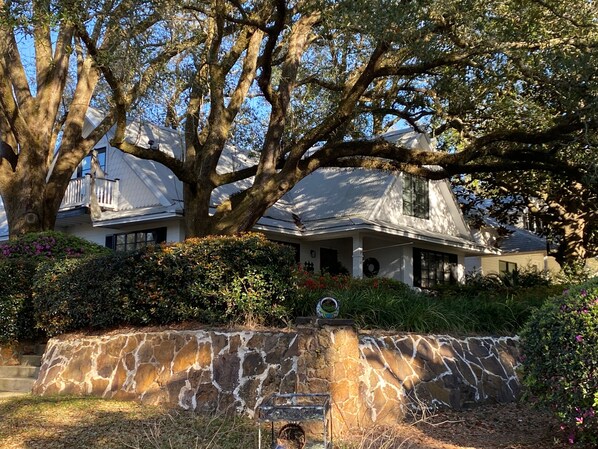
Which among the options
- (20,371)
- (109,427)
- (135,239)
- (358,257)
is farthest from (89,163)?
(109,427)

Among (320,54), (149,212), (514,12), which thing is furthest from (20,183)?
(514,12)

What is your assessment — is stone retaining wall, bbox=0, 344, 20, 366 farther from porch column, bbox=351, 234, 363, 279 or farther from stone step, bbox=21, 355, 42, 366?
porch column, bbox=351, 234, 363, 279

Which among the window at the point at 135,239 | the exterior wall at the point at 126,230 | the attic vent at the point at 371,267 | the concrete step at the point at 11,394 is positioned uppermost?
the exterior wall at the point at 126,230

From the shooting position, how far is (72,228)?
19.8 meters

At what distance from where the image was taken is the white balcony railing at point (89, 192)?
17766 millimetres

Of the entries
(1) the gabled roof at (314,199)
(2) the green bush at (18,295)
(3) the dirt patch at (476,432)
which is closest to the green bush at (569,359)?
(3) the dirt patch at (476,432)

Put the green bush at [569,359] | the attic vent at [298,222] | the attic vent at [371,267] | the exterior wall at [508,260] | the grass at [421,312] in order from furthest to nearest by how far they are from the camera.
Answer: the exterior wall at [508,260]
the attic vent at [371,267]
the attic vent at [298,222]
the grass at [421,312]
the green bush at [569,359]

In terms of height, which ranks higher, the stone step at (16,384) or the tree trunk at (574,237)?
the tree trunk at (574,237)

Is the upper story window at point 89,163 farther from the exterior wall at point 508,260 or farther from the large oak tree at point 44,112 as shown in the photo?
the exterior wall at point 508,260

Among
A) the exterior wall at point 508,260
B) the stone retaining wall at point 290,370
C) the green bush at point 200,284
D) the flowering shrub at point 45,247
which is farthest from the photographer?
the exterior wall at point 508,260

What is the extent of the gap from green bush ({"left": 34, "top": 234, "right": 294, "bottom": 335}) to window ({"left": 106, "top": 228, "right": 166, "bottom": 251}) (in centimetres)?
839

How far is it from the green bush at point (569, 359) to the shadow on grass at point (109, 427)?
2.95 meters

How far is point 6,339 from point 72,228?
9.97 m

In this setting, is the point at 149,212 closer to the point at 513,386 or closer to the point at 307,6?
the point at 307,6
